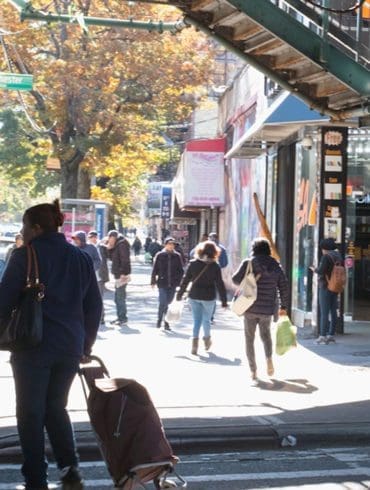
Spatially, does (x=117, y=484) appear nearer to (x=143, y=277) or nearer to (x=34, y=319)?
(x=34, y=319)

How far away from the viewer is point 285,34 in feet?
31.3

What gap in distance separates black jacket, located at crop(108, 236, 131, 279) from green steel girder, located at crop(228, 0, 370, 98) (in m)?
6.54

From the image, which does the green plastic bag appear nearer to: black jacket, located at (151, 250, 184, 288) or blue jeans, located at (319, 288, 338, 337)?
blue jeans, located at (319, 288, 338, 337)

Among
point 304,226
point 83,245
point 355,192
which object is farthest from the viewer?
point 355,192

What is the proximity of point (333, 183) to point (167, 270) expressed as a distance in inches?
133

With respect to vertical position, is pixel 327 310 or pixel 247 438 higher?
pixel 327 310

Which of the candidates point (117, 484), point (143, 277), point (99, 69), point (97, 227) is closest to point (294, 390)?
point (117, 484)

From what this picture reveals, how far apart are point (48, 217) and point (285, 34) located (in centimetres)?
537

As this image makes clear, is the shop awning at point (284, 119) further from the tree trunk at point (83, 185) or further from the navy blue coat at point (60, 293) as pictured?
the tree trunk at point (83, 185)

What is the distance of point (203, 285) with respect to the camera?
1180 centimetres

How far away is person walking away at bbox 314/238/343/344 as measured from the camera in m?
12.8

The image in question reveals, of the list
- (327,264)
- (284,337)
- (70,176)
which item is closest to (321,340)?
(327,264)

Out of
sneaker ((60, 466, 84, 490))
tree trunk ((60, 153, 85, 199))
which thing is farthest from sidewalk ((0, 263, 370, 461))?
tree trunk ((60, 153, 85, 199))

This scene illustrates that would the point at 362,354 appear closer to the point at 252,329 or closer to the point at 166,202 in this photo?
the point at 252,329
